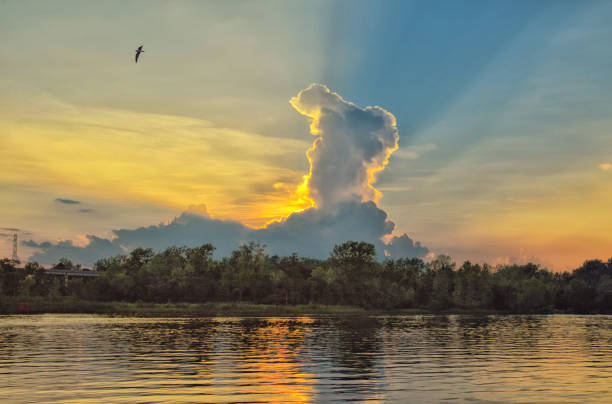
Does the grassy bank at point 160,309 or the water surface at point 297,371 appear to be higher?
the water surface at point 297,371

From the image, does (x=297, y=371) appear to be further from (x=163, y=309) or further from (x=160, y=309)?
(x=160, y=309)

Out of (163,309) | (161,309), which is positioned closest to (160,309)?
(161,309)

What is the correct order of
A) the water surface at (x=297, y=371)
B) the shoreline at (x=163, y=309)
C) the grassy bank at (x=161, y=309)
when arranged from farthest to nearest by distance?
the grassy bank at (x=161, y=309) → the shoreline at (x=163, y=309) → the water surface at (x=297, y=371)

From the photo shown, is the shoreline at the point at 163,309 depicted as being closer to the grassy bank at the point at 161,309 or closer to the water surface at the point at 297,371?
the grassy bank at the point at 161,309

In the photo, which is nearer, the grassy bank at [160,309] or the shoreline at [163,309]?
the shoreline at [163,309]

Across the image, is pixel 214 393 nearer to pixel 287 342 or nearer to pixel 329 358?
pixel 329 358

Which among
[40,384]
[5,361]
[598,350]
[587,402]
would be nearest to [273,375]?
[40,384]

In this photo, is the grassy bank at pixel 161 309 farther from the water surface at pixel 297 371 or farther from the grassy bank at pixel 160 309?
the water surface at pixel 297 371

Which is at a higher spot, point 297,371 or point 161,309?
point 297,371

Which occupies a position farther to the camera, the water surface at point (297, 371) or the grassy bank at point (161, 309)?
the grassy bank at point (161, 309)

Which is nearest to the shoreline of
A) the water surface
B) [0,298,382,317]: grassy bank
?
[0,298,382,317]: grassy bank

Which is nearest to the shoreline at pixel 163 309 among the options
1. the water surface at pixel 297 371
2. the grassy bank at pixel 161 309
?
the grassy bank at pixel 161 309

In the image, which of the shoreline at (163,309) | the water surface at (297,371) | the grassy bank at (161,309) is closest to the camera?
the water surface at (297,371)

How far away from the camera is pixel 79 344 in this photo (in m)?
60.1
